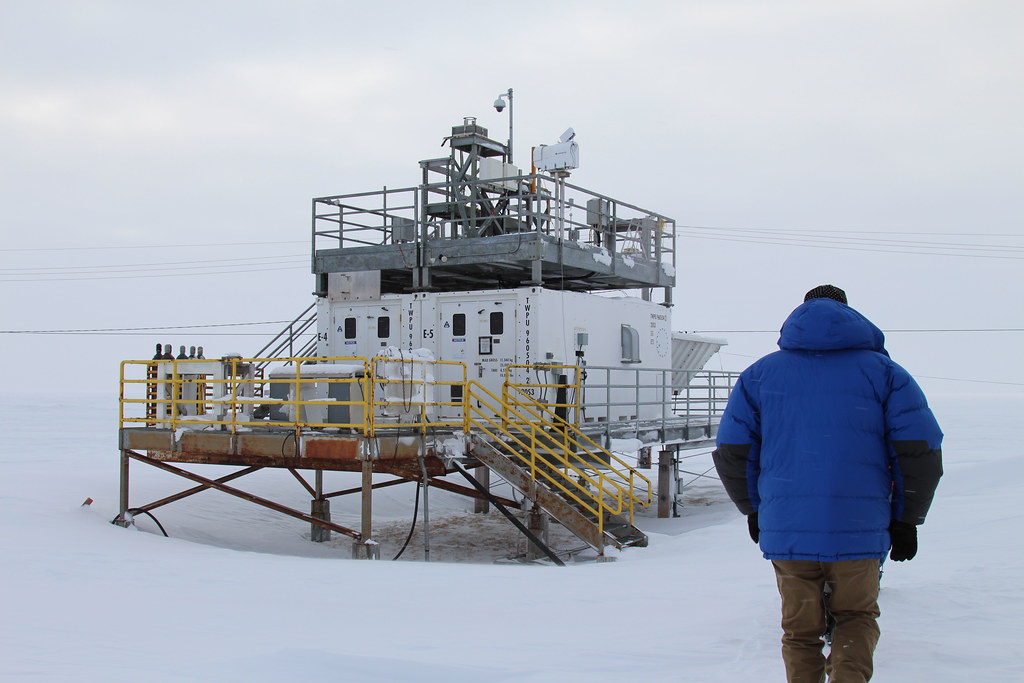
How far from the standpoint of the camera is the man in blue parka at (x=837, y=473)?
4500 mm

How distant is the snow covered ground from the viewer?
612 cm

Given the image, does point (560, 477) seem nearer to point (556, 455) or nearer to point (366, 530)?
point (556, 455)

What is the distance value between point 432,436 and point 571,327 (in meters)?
4.73

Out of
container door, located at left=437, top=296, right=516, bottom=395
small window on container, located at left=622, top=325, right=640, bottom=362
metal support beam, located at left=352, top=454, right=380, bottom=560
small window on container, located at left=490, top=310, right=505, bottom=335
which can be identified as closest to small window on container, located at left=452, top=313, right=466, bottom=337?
container door, located at left=437, top=296, right=516, bottom=395

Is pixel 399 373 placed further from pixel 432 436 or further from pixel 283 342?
pixel 283 342

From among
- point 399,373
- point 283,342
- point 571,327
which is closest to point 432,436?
point 399,373

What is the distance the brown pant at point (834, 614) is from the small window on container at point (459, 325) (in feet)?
44.7

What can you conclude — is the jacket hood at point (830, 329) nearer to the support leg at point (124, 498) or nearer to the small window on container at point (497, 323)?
the small window on container at point (497, 323)

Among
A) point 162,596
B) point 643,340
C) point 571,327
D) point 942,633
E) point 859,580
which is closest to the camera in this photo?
point 859,580

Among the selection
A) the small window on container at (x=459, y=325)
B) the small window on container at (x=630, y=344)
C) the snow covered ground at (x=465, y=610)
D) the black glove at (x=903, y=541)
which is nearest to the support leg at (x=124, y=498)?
the snow covered ground at (x=465, y=610)

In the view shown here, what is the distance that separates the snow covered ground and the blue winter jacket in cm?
163

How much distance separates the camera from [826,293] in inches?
193

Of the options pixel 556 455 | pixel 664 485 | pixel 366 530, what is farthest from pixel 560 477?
pixel 664 485

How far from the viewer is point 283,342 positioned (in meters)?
21.6
